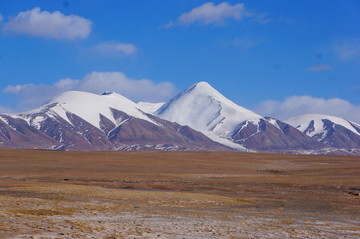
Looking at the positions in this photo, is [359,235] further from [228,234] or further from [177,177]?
[177,177]

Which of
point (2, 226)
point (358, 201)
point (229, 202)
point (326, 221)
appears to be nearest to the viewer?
point (2, 226)

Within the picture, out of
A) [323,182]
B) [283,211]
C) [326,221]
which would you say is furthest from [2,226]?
[323,182]

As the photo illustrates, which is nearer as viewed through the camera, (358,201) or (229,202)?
(229,202)

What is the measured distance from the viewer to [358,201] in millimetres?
44719

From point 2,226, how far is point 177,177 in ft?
175

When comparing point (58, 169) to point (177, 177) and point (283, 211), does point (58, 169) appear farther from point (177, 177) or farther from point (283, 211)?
point (283, 211)

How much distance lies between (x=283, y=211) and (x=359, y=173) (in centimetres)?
5658

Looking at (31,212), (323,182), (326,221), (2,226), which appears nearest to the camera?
(2,226)

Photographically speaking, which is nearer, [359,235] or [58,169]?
[359,235]

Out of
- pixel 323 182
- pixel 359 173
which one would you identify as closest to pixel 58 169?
pixel 323 182

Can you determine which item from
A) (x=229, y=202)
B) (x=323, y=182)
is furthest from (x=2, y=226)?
(x=323, y=182)

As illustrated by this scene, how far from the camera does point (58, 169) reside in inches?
3366

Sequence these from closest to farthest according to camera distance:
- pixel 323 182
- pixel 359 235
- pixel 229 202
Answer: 1. pixel 359 235
2. pixel 229 202
3. pixel 323 182

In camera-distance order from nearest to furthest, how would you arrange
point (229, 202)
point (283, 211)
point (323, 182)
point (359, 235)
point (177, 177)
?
point (359, 235) < point (283, 211) < point (229, 202) < point (323, 182) < point (177, 177)
